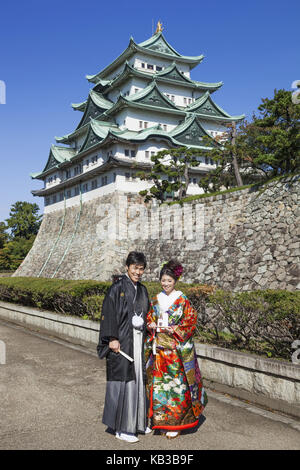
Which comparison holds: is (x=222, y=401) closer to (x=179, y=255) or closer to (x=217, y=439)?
(x=217, y=439)

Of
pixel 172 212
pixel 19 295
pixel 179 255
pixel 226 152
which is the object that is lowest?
pixel 19 295

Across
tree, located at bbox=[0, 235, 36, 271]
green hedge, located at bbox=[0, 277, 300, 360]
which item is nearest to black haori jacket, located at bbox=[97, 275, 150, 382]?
green hedge, located at bbox=[0, 277, 300, 360]

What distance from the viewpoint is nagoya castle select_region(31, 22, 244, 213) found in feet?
89.9

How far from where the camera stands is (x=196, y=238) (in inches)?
803

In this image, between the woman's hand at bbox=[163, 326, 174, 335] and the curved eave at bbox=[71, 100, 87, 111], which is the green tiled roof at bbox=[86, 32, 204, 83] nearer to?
the curved eave at bbox=[71, 100, 87, 111]

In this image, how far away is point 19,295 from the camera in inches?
547

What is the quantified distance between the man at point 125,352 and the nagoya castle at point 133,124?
72.5 ft

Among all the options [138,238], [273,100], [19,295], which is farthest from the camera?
[138,238]

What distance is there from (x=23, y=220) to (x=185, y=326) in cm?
4626

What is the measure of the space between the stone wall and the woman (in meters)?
9.94

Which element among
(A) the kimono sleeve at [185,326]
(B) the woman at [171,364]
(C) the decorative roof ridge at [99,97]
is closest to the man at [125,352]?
(B) the woman at [171,364]

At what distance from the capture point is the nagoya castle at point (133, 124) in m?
27.4
